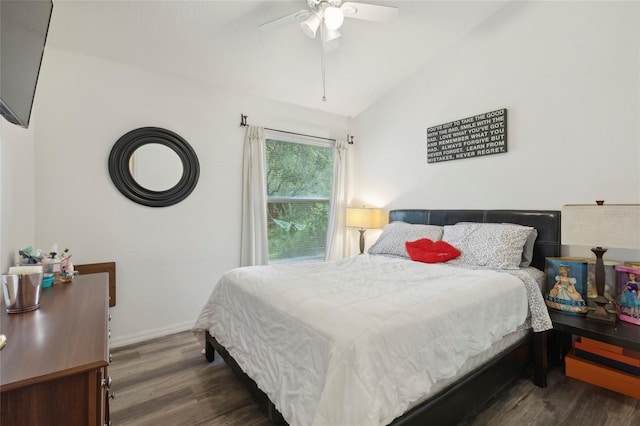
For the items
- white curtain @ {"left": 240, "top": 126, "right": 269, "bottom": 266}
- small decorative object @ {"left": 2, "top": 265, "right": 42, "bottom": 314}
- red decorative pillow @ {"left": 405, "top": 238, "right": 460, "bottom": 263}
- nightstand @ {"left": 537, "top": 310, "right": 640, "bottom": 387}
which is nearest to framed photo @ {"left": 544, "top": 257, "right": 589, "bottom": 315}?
nightstand @ {"left": 537, "top": 310, "right": 640, "bottom": 387}

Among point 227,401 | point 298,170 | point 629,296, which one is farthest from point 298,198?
point 629,296

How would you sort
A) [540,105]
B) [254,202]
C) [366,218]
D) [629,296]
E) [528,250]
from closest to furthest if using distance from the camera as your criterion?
1. [629,296]
2. [528,250]
3. [540,105]
4. [254,202]
5. [366,218]

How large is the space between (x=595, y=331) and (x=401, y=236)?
1563 mm

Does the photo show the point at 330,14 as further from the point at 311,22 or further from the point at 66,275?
the point at 66,275

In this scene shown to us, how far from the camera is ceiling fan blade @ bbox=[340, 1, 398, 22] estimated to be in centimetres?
202

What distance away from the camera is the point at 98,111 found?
8.25 feet

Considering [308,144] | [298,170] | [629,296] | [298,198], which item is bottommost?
[629,296]

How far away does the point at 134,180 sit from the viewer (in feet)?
8.77

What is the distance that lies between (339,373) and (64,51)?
10.4 feet

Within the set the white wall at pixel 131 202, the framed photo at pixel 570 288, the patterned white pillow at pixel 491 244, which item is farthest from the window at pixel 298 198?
the framed photo at pixel 570 288

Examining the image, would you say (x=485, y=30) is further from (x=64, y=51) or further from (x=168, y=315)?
(x=168, y=315)

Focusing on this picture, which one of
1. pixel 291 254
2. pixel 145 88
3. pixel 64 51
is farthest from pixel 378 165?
pixel 64 51

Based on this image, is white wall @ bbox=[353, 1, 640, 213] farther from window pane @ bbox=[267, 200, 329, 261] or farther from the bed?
window pane @ bbox=[267, 200, 329, 261]

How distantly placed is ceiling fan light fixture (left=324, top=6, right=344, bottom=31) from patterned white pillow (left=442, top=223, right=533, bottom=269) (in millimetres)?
2021
